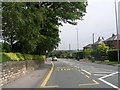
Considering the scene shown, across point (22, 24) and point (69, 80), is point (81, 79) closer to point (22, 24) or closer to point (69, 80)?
point (69, 80)

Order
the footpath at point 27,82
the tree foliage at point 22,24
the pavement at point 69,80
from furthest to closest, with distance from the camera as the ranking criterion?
1. the tree foliage at point 22,24
2. the pavement at point 69,80
3. the footpath at point 27,82

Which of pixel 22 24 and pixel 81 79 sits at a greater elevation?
pixel 22 24

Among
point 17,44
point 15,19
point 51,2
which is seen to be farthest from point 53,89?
point 51,2

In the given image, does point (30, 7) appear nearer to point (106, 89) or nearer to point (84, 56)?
point (106, 89)

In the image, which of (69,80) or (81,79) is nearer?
(69,80)

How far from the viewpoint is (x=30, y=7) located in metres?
17.9

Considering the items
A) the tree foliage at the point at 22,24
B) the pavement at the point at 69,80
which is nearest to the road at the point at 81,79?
the pavement at the point at 69,80

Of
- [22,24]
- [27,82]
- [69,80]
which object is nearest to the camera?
[27,82]


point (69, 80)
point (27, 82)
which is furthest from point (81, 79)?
point (27, 82)

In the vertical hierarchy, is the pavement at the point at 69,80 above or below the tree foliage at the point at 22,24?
below

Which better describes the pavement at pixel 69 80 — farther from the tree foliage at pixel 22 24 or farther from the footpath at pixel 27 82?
the tree foliage at pixel 22 24

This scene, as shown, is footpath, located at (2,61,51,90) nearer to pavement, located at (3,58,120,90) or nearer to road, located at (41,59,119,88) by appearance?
pavement, located at (3,58,120,90)

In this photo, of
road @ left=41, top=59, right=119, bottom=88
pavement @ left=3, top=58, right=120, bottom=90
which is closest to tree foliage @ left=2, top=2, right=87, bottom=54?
pavement @ left=3, top=58, right=120, bottom=90

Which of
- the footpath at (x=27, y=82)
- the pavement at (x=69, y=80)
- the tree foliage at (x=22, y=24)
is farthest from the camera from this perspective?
the tree foliage at (x=22, y=24)
